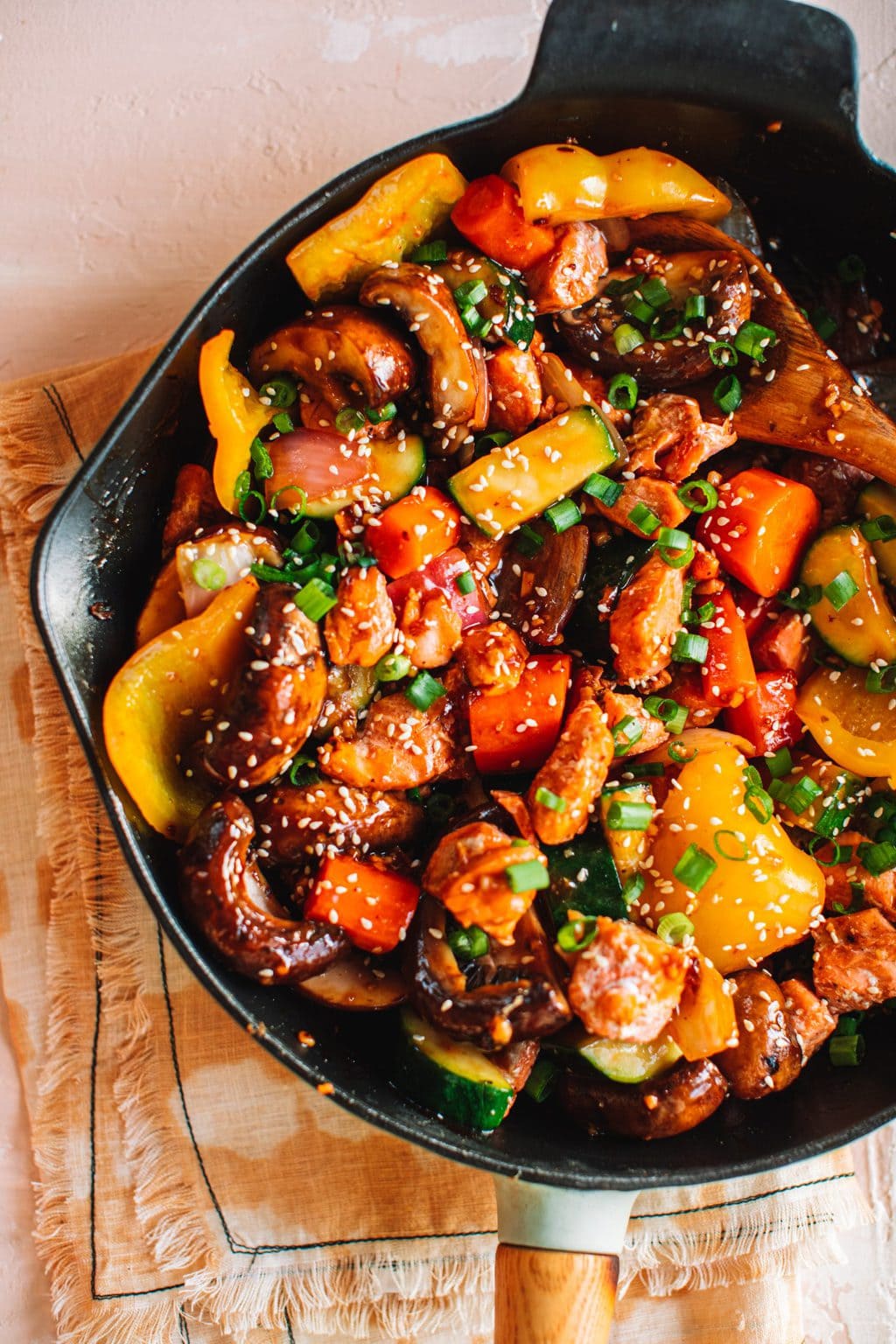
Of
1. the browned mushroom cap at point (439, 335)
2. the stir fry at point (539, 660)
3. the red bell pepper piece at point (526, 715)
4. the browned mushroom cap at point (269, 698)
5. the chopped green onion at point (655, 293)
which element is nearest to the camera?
the browned mushroom cap at point (269, 698)

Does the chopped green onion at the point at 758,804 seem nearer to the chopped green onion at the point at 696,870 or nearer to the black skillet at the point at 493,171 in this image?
the chopped green onion at the point at 696,870

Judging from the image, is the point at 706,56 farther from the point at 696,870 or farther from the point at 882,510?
the point at 696,870

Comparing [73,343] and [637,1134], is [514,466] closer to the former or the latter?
[73,343]

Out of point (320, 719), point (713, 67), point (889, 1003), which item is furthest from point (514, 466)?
point (889, 1003)

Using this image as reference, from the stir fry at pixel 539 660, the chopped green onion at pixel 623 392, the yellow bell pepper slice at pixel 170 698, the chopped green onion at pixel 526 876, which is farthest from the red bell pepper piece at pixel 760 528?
the yellow bell pepper slice at pixel 170 698

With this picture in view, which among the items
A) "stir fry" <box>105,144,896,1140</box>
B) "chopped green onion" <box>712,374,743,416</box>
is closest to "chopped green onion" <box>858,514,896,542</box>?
"stir fry" <box>105,144,896,1140</box>

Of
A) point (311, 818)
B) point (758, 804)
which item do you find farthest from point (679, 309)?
point (311, 818)
